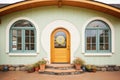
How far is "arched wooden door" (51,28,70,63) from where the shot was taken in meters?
10.5

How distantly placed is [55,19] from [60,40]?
1.31 meters

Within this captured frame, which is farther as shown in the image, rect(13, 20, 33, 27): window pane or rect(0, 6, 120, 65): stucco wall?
rect(13, 20, 33, 27): window pane

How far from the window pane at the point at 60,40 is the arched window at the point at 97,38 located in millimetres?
1381

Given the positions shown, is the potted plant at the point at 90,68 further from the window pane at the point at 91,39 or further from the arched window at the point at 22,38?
the arched window at the point at 22,38

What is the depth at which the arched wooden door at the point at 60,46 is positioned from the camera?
10500 mm

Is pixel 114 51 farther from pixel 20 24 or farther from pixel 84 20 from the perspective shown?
pixel 20 24

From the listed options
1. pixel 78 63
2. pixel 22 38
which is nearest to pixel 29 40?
pixel 22 38

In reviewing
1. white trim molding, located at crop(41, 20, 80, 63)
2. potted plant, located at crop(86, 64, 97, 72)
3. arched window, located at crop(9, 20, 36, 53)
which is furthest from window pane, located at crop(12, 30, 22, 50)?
potted plant, located at crop(86, 64, 97, 72)

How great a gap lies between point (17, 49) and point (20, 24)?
150 centimetres

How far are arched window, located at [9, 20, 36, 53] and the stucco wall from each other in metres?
0.39

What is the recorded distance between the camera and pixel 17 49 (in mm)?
10391

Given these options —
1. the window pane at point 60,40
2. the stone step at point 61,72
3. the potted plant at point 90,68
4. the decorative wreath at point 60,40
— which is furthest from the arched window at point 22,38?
the potted plant at point 90,68

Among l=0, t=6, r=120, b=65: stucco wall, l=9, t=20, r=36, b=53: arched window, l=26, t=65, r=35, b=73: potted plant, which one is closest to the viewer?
l=26, t=65, r=35, b=73: potted plant

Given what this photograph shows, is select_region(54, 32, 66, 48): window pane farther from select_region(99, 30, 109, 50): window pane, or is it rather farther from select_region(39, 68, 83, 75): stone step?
select_region(99, 30, 109, 50): window pane
